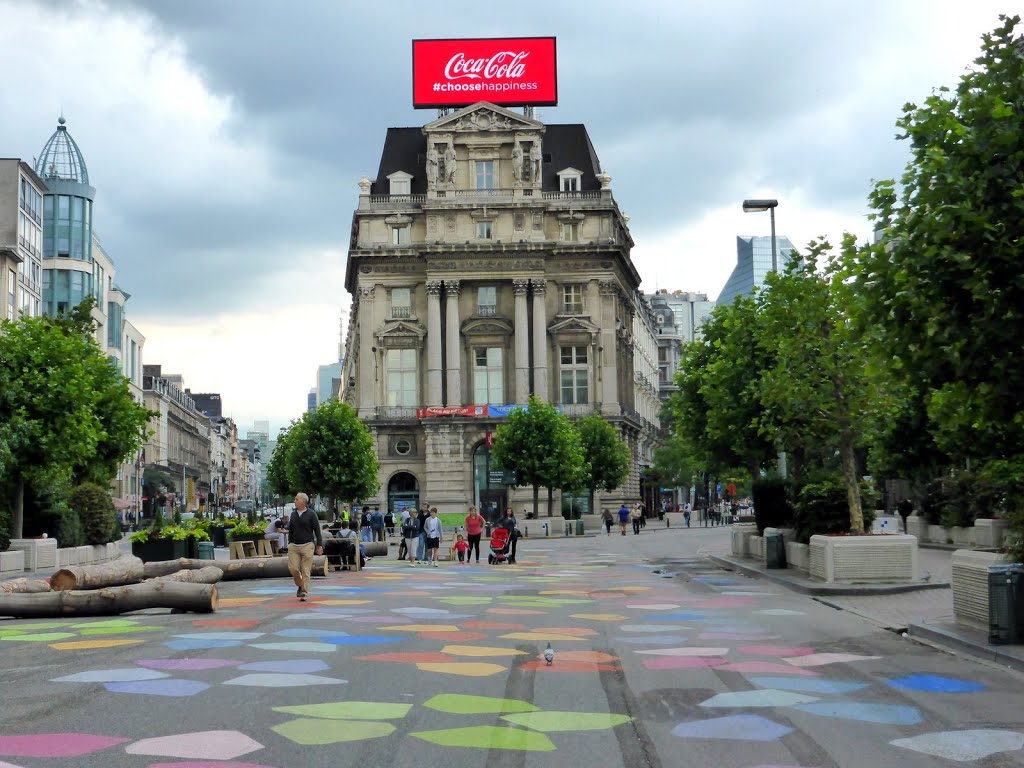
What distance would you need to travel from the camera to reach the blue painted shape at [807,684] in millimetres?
10945

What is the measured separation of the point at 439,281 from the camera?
8275cm

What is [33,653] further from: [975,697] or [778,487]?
[778,487]

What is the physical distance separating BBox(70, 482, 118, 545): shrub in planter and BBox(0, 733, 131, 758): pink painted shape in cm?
3352

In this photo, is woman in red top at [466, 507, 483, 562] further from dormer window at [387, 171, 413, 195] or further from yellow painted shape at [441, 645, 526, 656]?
dormer window at [387, 171, 413, 195]

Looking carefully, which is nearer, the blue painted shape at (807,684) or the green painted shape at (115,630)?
the blue painted shape at (807,684)

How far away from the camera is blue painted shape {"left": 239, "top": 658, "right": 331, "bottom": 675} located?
11.6m

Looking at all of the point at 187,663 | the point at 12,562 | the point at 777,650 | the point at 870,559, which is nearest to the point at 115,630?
the point at 187,663

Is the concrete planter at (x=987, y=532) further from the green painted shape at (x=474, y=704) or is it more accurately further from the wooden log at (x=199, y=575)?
the green painted shape at (x=474, y=704)

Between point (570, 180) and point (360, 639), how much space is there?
246 feet

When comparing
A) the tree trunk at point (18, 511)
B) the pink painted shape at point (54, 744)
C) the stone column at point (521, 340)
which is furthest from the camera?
the stone column at point (521, 340)

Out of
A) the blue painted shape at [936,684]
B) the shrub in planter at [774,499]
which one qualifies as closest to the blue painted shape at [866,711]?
the blue painted shape at [936,684]

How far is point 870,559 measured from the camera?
22562 mm

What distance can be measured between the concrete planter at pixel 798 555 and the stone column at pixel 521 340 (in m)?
54.4

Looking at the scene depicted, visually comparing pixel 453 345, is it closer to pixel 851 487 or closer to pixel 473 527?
pixel 473 527
